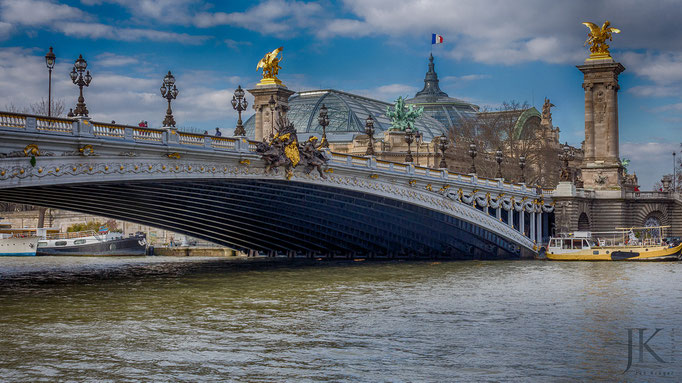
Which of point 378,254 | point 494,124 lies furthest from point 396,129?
point 378,254

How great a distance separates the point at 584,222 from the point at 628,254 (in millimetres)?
13457

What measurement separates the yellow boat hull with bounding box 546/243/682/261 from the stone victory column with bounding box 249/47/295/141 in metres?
22.2

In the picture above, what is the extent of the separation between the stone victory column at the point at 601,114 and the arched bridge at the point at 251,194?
758 centimetres

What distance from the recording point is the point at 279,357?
63.4ft

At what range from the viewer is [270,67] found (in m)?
65.1

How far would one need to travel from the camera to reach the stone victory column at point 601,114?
228 ft

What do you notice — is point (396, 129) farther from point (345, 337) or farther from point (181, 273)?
point (345, 337)

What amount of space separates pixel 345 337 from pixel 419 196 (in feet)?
95.4

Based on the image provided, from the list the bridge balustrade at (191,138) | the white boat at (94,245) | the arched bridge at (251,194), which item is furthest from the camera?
the white boat at (94,245)

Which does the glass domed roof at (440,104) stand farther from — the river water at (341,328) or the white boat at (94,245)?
the river water at (341,328)

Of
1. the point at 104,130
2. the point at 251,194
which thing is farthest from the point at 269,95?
the point at 104,130

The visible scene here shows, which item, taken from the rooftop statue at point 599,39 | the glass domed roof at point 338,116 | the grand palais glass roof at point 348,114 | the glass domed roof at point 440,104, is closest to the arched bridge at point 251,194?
the rooftop statue at point 599,39

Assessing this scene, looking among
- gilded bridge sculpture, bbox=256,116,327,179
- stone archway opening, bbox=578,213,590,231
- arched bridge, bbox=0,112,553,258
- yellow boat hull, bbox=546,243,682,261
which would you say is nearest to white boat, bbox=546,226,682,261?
yellow boat hull, bbox=546,243,682,261

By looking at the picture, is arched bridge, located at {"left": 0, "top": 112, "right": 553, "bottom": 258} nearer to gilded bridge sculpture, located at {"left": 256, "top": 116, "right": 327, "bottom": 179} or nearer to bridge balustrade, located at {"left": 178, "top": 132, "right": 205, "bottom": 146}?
bridge balustrade, located at {"left": 178, "top": 132, "right": 205, "bottom": 146}
